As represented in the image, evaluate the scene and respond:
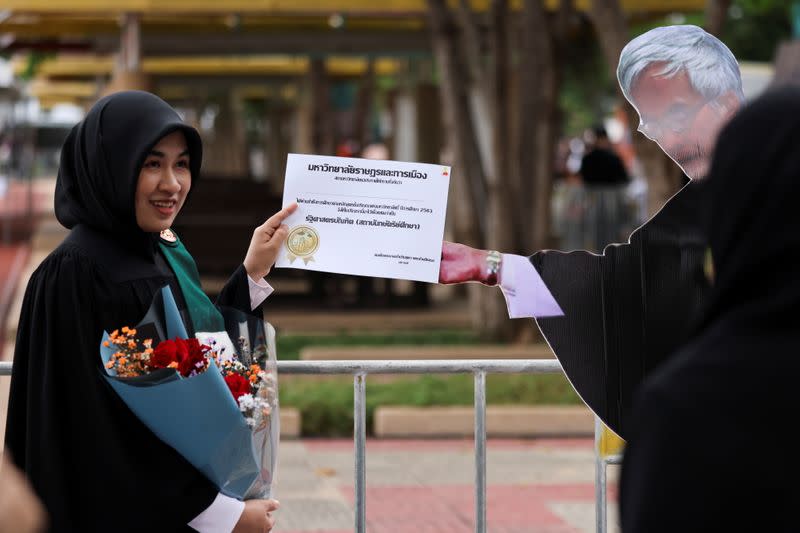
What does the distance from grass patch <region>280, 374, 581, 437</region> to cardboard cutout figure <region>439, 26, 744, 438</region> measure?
7.05 m

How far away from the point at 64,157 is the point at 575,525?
5113mm

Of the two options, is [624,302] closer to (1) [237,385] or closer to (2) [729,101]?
(2) [729,101]

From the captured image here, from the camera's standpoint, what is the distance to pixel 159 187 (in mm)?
3268

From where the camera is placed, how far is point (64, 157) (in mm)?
3256

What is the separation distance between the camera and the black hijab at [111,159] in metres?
3.17

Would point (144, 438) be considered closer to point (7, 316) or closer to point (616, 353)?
point (616, 353)

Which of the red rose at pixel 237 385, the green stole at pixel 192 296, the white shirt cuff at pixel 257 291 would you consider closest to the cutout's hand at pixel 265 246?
the white shirt cuff at pixel 257 291

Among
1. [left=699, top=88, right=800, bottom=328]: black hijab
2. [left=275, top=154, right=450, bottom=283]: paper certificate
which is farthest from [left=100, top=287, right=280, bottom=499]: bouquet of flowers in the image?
[left=699, top=88, right=800, bottom=328]: black hijab

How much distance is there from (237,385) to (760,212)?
1610 millimetres

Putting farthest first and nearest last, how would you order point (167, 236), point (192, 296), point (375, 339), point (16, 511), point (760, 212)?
point (375, 339) < point (167, 236) < point (192, 296) < point (760, 212) < point (16, 511)

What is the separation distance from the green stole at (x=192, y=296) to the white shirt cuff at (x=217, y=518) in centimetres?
41

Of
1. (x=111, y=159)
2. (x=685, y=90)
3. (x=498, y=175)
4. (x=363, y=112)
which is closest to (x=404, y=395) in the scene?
(x=498, y=175)

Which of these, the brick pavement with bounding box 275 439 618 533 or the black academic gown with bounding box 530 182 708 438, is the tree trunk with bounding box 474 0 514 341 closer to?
the brick pavement with bounding box 275 439 618 533

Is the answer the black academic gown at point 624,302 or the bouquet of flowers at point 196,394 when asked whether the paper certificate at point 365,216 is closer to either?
the black academic gown at point 624,302
